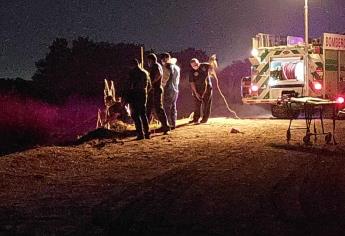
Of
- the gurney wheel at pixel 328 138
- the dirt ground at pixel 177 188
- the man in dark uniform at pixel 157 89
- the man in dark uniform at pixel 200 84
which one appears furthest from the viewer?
the man in dark uniform at pixel 200 84

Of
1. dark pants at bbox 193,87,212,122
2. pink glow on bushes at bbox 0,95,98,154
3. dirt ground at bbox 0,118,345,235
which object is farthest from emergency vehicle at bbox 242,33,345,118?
dirt ground at bbox 0,118,345,235

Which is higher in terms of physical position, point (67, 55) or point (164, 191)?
point (67, 55)

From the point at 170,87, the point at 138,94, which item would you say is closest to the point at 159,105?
the point at 138,94

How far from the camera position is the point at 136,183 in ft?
25.8

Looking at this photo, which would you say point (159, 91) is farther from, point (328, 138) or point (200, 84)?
point (328, 138)

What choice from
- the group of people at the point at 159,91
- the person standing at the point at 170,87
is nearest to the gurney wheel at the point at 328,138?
the group of people at the point at 159,91

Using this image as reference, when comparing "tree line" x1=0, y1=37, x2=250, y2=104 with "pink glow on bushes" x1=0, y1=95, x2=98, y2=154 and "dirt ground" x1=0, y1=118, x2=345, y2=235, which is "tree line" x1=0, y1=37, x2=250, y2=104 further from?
"dirt ground" x1=0, y1=118, x2=345, y2=235

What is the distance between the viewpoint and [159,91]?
515 inches

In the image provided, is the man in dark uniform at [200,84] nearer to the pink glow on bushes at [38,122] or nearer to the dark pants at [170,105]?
the dark pants at [170,105]

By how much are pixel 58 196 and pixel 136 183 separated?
112 cm

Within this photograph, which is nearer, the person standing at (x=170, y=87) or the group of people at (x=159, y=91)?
the group of people at (x=159, y=91)

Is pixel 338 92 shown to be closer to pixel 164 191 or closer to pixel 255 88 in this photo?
pixel 255 88

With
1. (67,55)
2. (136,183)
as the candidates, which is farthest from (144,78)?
(67,55)

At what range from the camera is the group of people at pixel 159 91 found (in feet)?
40.2
